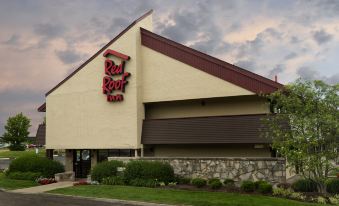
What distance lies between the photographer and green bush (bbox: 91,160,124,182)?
2378cm

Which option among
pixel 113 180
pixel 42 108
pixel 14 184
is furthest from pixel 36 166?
pixel 113 180

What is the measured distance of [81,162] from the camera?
30750mm

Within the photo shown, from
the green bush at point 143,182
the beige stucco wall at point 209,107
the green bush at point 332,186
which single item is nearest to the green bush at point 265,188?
the green bush at point 332,186

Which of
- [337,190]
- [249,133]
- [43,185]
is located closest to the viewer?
[337,190]

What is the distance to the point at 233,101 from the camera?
83.2 feet

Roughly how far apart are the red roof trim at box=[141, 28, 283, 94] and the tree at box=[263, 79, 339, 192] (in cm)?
354

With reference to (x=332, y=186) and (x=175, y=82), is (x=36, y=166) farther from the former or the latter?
(x=332, y=186)

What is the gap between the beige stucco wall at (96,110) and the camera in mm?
26469

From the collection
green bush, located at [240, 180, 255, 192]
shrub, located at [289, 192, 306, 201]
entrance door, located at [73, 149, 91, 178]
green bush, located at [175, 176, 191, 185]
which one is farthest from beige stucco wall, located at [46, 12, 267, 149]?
shrub, located at [289, 192, 306, 201]

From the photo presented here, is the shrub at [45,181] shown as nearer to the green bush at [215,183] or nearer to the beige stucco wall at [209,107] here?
the beige stucco wall at [209,107]

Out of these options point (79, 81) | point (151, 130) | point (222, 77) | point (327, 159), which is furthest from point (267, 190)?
point (79, 81)

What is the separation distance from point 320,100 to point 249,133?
18.3 feet

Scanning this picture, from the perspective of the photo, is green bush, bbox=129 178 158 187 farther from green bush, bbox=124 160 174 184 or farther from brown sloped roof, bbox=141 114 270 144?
brown sloped roof, bbox=141 114 270 144

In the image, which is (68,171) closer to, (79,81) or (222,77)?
(79,81)
